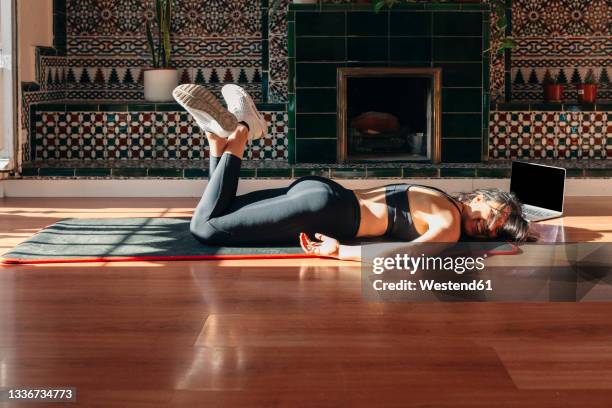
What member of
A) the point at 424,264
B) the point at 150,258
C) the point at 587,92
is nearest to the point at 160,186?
the point at 150,258

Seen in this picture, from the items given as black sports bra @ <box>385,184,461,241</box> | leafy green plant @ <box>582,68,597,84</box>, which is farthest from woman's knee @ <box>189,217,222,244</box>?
leafy green plant @ <box>582,68,597,84</box>

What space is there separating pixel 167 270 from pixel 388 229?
97cm

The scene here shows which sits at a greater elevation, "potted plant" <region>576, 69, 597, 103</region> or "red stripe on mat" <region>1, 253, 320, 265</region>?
"potted plant" <region>576, 69, 597, 103</region>

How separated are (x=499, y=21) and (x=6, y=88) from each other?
3369 mm

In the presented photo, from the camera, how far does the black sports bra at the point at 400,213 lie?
13.7ft

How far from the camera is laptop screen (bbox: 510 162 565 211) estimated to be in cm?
543

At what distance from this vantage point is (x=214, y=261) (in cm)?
419

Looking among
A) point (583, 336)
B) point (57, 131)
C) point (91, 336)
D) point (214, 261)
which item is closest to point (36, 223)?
point (214, 261)

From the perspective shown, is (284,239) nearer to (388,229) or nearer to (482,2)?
(388,229)

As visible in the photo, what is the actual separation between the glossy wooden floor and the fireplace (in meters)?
2.90

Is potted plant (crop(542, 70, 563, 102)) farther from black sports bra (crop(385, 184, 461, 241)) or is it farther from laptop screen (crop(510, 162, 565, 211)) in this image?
black sports bra (crop(385, 184, 461, 241))

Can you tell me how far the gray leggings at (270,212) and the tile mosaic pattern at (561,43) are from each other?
3.74 m

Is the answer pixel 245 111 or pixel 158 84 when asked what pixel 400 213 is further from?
pixel 158 84

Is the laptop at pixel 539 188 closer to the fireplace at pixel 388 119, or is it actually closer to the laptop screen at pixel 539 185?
the laptop screen at pixel 539 185
